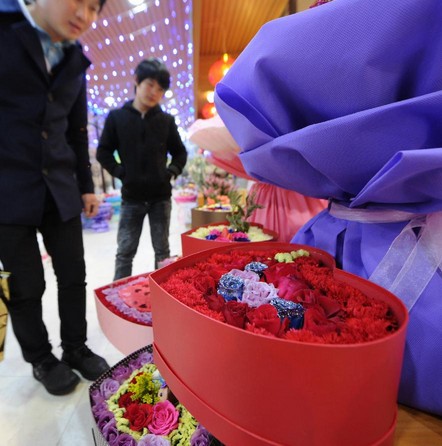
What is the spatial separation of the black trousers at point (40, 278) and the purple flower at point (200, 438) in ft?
2.73

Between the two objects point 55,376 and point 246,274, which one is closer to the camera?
point 246,274

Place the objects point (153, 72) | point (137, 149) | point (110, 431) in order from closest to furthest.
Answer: point (110, 431) → point (153, 72) → point (137, 149)

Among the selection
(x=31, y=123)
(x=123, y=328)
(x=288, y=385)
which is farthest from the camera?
(x=31, y=123)

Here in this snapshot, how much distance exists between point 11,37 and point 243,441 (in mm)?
1082

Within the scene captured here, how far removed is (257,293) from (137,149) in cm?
143

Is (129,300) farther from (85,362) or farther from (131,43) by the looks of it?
(131,43)

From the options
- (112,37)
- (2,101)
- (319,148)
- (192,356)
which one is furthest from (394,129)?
(112,37)

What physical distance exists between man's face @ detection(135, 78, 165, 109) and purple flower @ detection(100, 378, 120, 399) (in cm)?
138

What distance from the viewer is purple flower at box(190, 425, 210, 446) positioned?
384 mm

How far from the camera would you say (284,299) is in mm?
360

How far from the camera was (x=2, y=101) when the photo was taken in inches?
35.0

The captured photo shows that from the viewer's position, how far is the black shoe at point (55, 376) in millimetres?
1119

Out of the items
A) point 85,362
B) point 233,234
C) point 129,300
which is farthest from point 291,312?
point 85,362

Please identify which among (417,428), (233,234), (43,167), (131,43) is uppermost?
(131,43)
